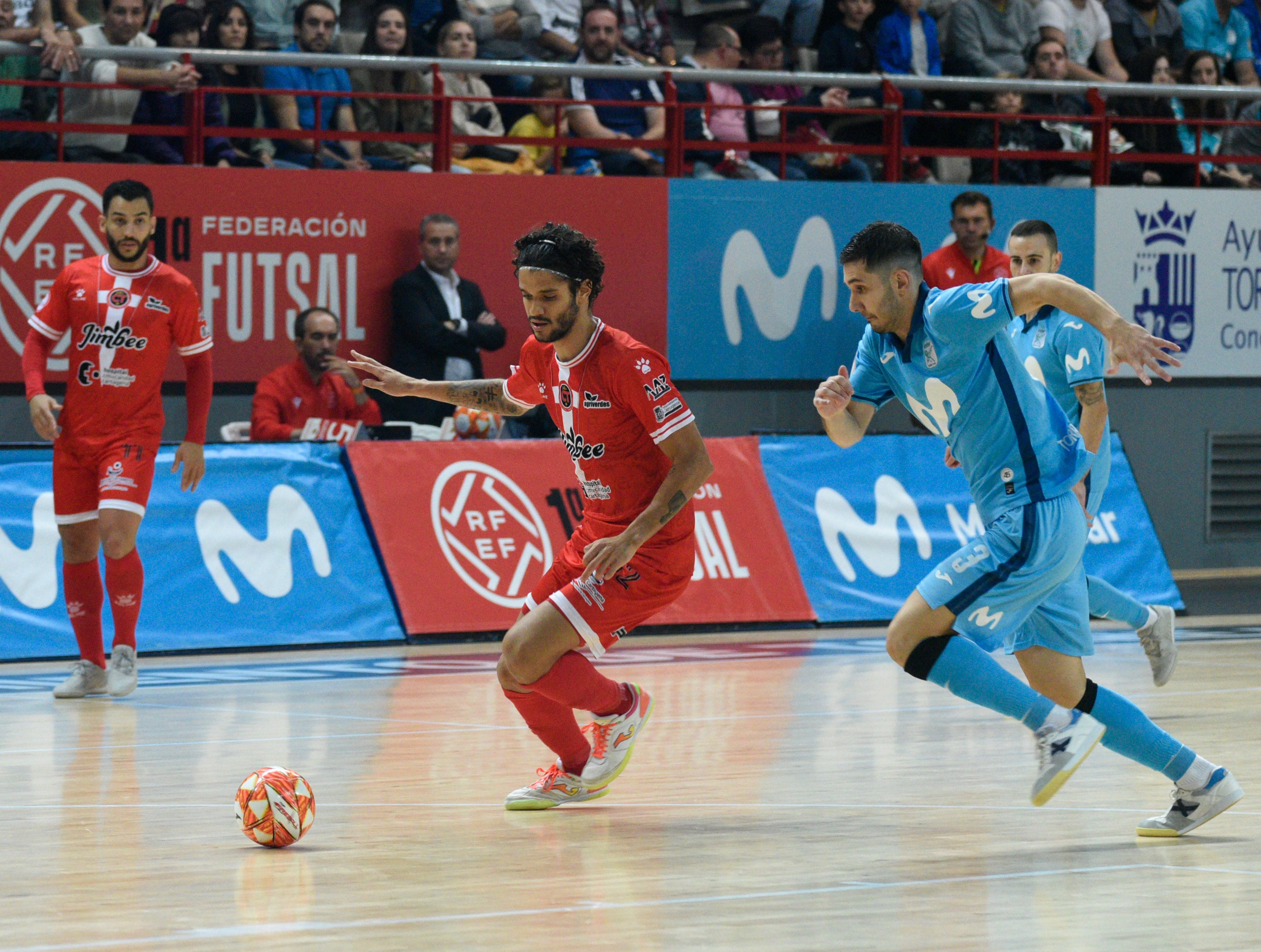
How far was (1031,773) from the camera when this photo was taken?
25.1 ft

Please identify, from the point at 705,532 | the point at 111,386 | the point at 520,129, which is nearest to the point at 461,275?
the point at 520,129

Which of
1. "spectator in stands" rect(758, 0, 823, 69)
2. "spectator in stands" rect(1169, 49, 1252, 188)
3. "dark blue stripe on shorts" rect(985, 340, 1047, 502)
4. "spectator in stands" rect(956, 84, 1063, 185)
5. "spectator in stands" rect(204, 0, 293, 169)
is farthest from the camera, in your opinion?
"spectator in stands" rect(1169, 49, 1252, 188)

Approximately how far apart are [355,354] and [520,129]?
7.94m

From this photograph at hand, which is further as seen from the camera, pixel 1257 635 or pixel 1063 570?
pixel 1257 635

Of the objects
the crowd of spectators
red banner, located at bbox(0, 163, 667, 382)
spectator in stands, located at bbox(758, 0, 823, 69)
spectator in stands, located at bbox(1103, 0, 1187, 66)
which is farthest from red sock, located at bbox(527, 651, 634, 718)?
spectator in stands, located at bbox(1103, 0, 1187, 66)

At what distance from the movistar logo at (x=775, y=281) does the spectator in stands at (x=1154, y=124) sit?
3.47 meters

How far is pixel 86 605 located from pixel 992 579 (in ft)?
19.1

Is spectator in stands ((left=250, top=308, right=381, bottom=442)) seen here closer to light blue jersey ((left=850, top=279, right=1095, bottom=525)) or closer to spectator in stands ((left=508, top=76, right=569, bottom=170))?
spectator in stands ((left=508, top=76, right=569, bottom=170))

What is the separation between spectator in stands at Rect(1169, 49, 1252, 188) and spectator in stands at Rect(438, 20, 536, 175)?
598 centimetres

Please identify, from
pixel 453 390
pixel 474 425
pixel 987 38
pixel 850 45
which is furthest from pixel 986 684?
pixel 987 38

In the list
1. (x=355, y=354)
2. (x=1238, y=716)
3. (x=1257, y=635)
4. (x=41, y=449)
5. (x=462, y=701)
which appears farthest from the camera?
(x=1257, y=635)

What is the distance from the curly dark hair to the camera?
6.69 m

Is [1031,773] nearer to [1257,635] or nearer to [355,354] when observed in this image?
[355,354]

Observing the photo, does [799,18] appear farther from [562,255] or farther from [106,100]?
[562,255]
